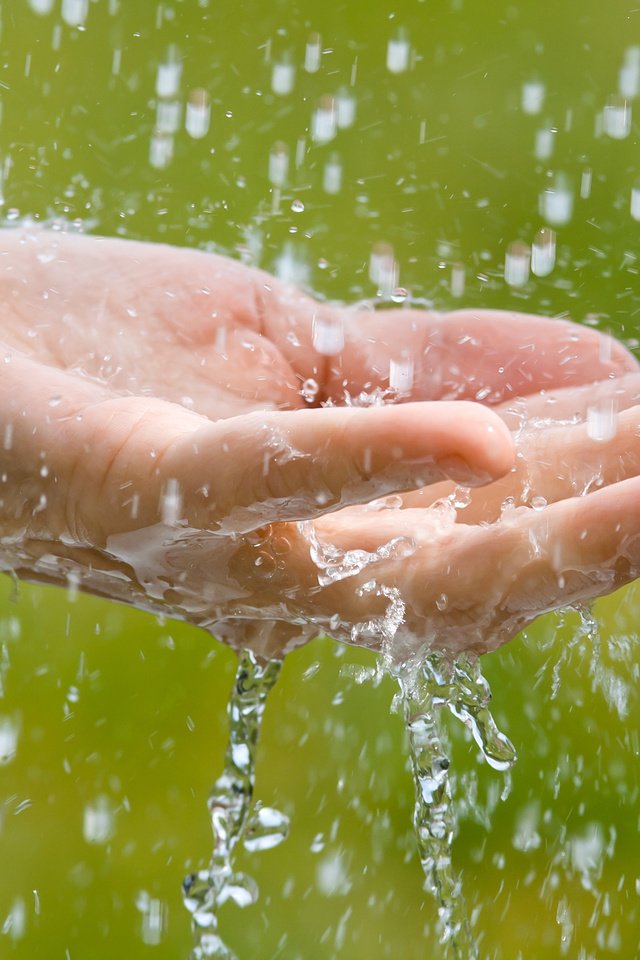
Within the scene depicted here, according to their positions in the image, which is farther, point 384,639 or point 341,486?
point 384,639

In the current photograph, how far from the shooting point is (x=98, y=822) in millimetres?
1304

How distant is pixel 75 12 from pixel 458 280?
46 centimetres

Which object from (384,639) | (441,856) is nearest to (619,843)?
(441,856)

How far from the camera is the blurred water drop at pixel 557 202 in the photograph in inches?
42.6

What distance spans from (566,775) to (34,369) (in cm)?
105

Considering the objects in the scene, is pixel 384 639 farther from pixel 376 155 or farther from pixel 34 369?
pixel 376 155

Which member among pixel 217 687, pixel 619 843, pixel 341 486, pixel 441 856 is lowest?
pixel 619 843

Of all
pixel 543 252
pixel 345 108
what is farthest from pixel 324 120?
pixel 543 252

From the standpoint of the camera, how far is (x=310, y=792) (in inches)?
52.8

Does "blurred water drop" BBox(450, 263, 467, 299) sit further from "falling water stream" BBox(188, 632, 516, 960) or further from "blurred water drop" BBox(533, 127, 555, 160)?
"falling water stream" BBox(188, 632, 516, 960)

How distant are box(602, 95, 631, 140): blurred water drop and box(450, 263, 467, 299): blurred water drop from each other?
0.21 meters

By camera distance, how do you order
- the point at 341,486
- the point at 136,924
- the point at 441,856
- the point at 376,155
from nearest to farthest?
1. the point at 341,486
2. the point at 441,856
3. the point at 376,155
4. the point at 136,924

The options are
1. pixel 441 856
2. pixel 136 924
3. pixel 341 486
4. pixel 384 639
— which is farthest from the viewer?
pixel 136 924

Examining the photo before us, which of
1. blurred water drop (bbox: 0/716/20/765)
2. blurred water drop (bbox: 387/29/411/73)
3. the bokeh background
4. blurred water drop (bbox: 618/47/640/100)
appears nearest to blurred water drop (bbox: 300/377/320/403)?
the bokeh background
